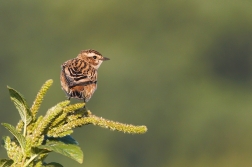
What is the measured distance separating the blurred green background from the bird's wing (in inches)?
1274

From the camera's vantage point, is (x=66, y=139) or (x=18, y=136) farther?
(x=66, y=139)

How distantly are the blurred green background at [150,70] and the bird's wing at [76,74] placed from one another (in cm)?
3235

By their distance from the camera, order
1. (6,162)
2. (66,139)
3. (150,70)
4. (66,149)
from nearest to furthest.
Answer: (6,162) → (66,149) → (66,139) → (150,70)

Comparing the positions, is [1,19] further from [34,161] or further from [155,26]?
[34,161]

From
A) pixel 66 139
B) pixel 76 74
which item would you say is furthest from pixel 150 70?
pixel 66 139

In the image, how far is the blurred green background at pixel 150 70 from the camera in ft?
176

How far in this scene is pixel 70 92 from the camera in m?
7.03

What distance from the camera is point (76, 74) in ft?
24.2

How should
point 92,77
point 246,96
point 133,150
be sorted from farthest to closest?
1. point 246,96
2. point 133,150
3. point 92,77

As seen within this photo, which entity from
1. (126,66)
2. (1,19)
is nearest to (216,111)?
(126,66)

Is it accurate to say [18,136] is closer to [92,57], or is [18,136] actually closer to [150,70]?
[92,57]

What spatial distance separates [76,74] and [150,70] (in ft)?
200

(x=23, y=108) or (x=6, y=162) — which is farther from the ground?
(x=23, y=108)

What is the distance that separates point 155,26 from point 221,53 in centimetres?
860
